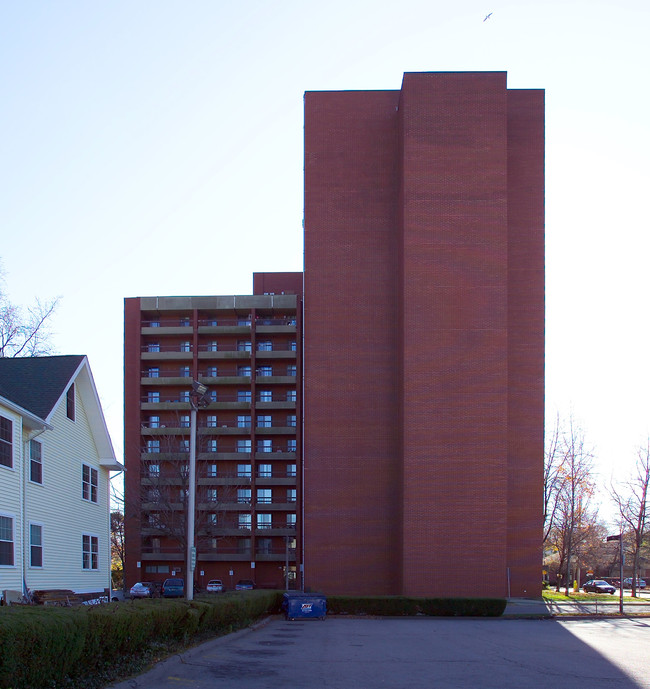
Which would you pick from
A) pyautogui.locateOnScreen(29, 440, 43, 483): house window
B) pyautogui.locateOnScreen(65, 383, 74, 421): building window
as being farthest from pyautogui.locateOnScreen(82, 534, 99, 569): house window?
pyautogui.locateOnScreen(29, 440, 43, 483): house window

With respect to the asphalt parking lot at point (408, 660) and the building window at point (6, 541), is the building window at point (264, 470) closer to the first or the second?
the asphalt parking lot at point (408, 660)

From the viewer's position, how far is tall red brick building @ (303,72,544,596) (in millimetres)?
51250

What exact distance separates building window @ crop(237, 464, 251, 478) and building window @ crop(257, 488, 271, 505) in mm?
1598

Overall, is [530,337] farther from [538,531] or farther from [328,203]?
[328,203]

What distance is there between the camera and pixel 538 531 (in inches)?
2133

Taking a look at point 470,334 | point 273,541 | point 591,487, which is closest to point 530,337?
point 470,334

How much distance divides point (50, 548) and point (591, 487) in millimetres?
53763

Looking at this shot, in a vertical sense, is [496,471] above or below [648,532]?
above

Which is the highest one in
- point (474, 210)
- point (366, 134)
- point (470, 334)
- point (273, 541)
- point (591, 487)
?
point (366, 134)

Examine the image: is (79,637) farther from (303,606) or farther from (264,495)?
(264,495)

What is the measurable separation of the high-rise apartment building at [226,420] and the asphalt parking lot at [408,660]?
40189 millimetres

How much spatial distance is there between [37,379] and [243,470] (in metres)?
46.6

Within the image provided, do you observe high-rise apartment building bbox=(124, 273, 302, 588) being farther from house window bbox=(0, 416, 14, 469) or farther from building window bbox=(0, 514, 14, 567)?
house window bbox=(0, 416, 14, 469)

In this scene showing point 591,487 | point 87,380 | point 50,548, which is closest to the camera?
point 50,548
